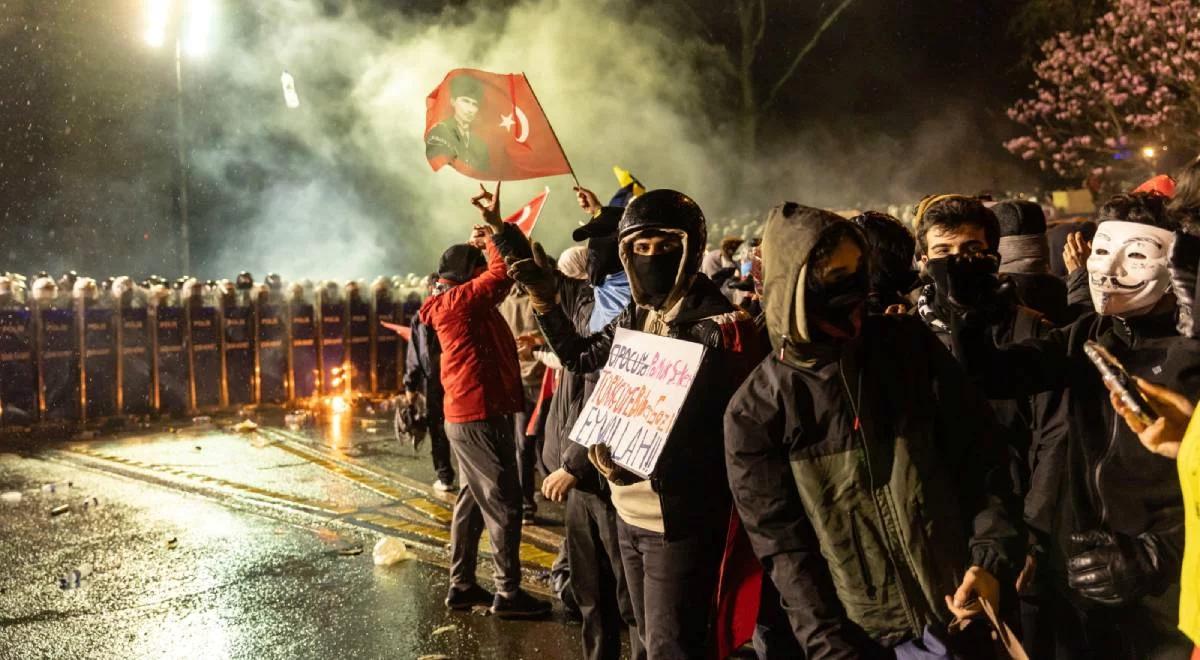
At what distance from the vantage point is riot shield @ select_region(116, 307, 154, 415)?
1405 centimetres

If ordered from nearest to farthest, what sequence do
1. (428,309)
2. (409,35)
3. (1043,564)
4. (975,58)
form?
(1043,564)
(428,309)
(975,58)
(409,35)

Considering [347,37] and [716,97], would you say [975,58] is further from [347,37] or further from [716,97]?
[347,37]

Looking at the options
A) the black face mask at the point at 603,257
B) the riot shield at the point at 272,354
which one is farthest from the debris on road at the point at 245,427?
the black face mask at the point at 603,257

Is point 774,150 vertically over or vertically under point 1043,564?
over

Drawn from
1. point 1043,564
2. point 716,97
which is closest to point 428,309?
point 1043,564

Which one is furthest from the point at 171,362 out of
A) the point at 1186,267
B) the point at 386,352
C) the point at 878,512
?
the point at 1186,267

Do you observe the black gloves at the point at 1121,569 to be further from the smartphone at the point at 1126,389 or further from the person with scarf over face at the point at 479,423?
the person with scarf over face at the point at 479,423

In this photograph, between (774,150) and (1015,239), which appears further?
(774,150)

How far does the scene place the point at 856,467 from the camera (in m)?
2.46

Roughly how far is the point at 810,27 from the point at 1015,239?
2398 cm

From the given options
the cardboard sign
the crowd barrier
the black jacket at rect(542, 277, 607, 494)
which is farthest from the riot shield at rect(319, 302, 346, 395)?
the cardboard sign

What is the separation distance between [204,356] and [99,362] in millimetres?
1445

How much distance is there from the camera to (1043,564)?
10.7 ft

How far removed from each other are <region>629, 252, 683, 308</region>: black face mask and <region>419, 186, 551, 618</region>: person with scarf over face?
6.58 feet
